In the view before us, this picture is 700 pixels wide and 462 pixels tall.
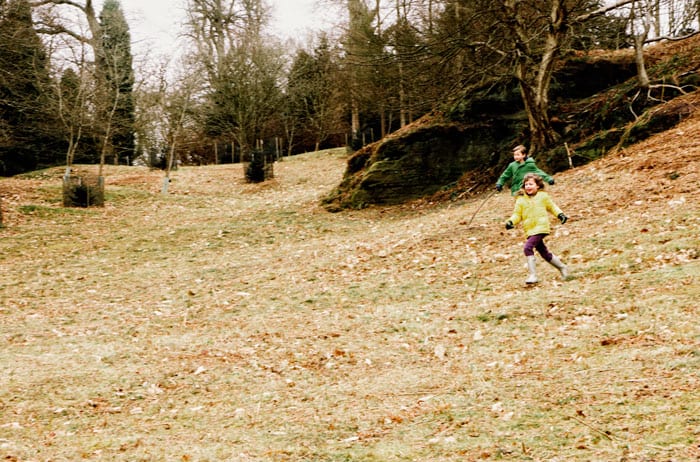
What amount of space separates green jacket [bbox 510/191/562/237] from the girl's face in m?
0.10

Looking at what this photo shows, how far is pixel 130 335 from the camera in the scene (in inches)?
313

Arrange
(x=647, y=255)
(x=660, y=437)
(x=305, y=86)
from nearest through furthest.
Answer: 1. (x=660, y=437)
2. (x=647, y=255)
3. (x=305, y=86)

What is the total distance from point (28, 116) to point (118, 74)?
17.6 ft

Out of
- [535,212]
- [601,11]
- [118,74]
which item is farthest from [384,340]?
[118,74]

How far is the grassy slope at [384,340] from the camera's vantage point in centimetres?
406

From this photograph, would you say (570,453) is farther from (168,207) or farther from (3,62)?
(3,62)

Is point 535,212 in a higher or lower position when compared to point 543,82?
lower

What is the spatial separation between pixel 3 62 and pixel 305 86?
22.2 metres

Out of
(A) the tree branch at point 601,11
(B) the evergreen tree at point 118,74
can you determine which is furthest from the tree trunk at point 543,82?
(B) the evergreen tree at point 118,74

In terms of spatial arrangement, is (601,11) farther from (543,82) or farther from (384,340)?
(384,340)

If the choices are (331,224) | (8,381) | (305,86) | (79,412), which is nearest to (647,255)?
(79,412)

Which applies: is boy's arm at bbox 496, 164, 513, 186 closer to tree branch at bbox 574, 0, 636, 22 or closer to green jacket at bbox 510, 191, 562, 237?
green jacket at bbox 510, 191, 562, 237

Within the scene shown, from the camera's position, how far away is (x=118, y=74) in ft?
81.9

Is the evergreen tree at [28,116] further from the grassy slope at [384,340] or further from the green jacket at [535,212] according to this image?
the green jacket at [535,212]
